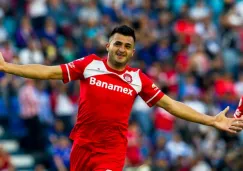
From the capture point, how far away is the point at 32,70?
994 centimetres

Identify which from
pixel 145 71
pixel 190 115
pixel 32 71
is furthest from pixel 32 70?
pixel 145 71

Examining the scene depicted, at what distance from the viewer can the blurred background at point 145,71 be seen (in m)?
18.4

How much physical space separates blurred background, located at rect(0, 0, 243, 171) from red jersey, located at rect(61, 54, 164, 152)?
6202mm

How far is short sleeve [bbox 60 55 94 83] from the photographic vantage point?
403 inches

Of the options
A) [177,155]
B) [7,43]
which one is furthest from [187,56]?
[7,43]

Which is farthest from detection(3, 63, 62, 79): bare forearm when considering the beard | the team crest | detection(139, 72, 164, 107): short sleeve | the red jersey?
detection(139, 72, 164, 107): short sleeve

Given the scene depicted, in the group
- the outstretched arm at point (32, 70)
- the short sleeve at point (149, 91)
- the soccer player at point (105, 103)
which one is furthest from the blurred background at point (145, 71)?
the outstretched arm at point (32, 70)

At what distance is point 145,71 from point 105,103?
1081 centimetres

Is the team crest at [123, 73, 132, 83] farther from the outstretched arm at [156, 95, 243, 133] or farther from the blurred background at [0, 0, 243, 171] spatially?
the blurred background at [0, 0, 243, 171]

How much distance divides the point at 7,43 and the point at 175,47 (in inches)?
234

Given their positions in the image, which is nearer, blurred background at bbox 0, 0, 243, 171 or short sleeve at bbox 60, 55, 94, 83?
short sleeve at bbox 60, 55, 94, 83

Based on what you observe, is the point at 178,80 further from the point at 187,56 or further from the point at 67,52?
the point at 67,52

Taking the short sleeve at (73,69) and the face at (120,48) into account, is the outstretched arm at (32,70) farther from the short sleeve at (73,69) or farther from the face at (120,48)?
the face at (120,48)

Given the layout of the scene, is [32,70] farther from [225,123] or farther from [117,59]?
[225,123]
